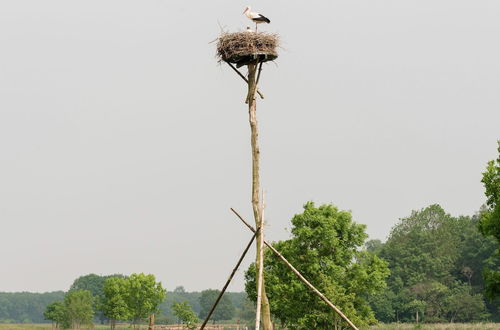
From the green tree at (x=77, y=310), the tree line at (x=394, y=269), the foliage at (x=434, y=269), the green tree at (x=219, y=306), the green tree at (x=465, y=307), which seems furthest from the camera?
the green tree at (x=219, y=306)

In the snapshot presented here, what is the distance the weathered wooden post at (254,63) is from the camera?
1717 centimetres

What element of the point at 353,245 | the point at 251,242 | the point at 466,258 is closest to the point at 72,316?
the point at 466,258

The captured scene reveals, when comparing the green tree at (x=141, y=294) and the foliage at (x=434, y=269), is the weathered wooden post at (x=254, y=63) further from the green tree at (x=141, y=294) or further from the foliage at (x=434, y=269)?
the foliage at (x=434, y=269)

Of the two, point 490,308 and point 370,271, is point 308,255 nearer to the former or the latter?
point 370,271

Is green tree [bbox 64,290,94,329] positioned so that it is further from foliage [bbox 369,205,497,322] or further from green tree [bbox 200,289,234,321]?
green tree [bbox 200,289,234,321]

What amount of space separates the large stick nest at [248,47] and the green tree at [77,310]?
73.2 meters

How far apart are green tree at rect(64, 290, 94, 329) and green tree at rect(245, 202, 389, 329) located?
51348 mm

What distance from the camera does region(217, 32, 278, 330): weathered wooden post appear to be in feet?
56.3

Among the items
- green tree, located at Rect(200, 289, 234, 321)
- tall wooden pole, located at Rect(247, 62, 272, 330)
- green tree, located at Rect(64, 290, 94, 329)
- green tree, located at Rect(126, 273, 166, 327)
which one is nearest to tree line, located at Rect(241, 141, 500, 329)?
tall wooden pole, located at Rect(247, 62, 272, 330)

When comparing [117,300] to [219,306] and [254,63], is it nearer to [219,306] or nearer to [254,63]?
[254,63]

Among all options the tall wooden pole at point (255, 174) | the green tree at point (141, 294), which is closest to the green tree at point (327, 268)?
the tall wooden pole at point (255, 174)

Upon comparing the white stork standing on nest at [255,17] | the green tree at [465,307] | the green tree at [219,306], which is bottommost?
the green tree at [465,307]

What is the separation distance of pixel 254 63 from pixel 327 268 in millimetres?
23039

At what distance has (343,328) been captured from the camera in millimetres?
39312
